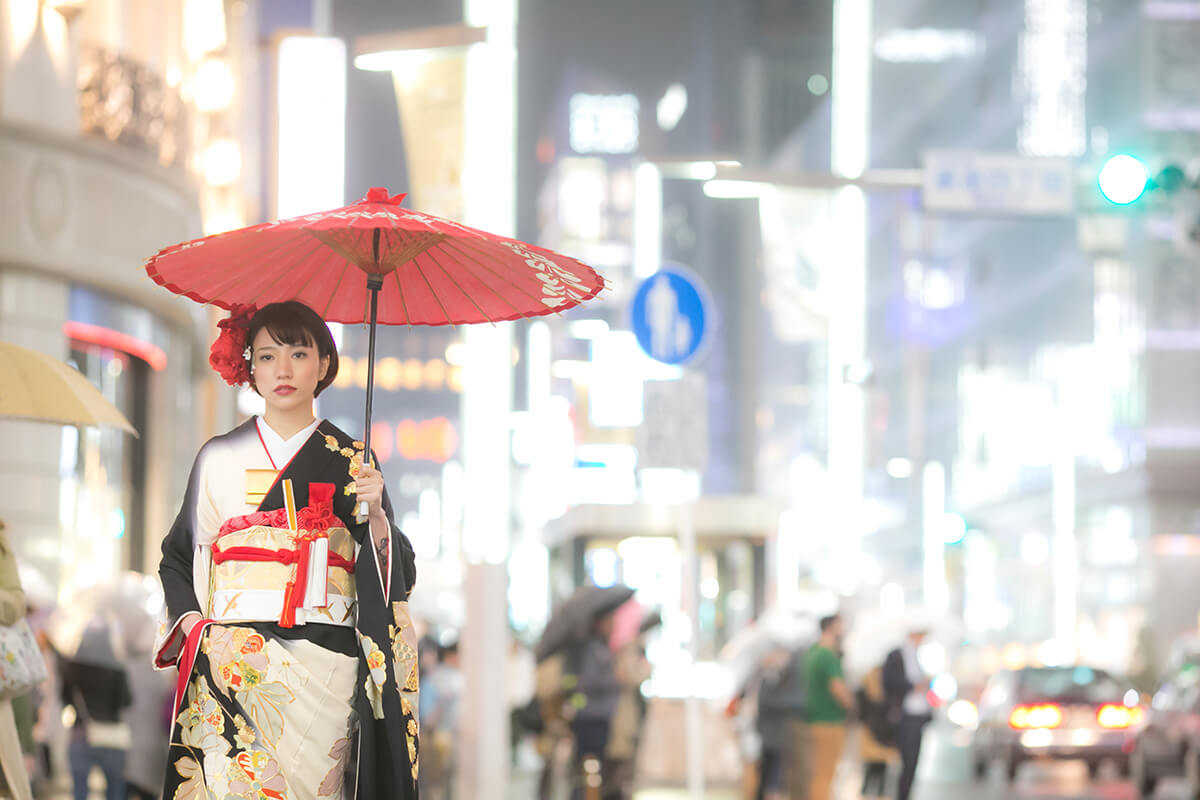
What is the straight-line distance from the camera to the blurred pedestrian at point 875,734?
15883mm

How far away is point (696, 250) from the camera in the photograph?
9150 cm

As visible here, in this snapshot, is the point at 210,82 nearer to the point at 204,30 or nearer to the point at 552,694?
the point at 204,30

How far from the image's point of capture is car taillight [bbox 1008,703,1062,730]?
2214 centimetres

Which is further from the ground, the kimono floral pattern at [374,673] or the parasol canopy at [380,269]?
the parasol canopy at [380,269]

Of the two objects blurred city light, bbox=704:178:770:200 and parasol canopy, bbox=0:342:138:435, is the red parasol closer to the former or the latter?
parasol canopy, bbox=0:342:138:435

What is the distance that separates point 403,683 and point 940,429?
73.8 m

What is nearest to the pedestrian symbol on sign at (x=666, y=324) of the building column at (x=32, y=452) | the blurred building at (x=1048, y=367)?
the building column at (x=32, y=452)

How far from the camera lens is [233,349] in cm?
571

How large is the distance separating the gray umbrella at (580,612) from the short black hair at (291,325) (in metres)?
7.95

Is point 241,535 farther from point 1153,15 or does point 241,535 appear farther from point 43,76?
point 1153,15

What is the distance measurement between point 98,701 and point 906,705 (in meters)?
7.25

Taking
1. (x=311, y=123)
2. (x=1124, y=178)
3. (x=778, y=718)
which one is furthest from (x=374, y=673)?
(x=311, y=123)

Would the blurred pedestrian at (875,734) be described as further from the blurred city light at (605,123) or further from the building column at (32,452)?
the blurred city light at (605,123)

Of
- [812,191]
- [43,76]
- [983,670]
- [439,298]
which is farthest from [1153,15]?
[439,298]
